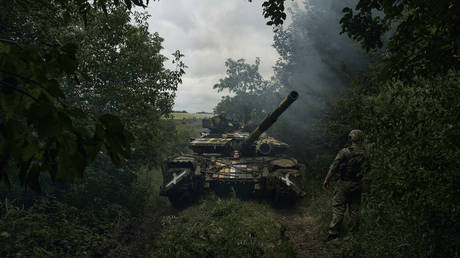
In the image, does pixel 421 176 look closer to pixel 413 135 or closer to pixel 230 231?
pixel 413 135

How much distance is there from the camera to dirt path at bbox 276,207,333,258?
5.20 m

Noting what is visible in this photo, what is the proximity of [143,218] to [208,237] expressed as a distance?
360 cm

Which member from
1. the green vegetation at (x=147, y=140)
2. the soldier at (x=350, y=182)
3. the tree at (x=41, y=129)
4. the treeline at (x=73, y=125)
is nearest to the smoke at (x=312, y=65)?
the green vegetation at (x=147, y=140)

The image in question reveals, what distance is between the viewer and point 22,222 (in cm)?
486

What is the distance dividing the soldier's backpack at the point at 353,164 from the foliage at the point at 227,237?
178 cm

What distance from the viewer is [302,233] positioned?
20.5ft

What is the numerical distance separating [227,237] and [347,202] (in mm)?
2460

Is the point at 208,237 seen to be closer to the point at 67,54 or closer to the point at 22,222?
the point at 22,222

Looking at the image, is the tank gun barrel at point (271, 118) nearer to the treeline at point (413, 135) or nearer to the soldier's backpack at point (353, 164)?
the treeline at point (413, 135)

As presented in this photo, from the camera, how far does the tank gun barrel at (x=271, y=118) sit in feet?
23.2

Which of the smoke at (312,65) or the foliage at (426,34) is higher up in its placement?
the smoke at (312,65)

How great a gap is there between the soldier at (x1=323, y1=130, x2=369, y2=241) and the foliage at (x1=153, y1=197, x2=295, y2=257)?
118 cm

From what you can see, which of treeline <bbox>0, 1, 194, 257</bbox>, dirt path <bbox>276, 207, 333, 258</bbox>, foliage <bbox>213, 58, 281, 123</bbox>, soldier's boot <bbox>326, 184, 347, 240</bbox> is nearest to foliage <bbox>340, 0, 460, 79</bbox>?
treeline <bbox>0, 1, 194, 257</bbox>

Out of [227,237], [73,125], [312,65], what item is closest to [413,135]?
[227,237]
